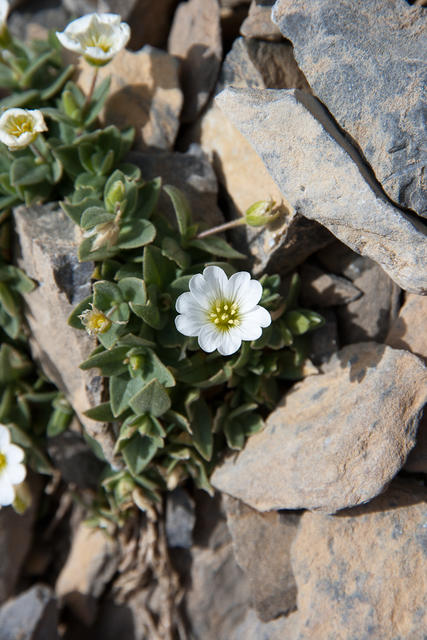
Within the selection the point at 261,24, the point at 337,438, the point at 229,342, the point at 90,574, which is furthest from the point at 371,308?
the point at 90,574

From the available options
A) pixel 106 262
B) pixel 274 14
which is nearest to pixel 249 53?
pixel 274 14

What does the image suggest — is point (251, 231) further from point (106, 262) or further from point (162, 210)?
point (106, 262)

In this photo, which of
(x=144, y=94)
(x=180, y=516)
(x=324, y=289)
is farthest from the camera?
(x=180, y=516)

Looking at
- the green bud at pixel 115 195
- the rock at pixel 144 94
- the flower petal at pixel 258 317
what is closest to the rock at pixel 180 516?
the flower petal at pixel 258 317

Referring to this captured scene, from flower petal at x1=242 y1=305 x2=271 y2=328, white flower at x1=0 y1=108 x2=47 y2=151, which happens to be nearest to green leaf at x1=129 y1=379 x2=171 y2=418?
flower petal at x1=242 y1=305 x2=271 y2=328

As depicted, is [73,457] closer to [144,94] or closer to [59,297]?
[59,297]

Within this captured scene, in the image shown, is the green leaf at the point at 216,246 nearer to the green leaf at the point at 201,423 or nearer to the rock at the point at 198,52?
the green leaf at the point at 201,423
